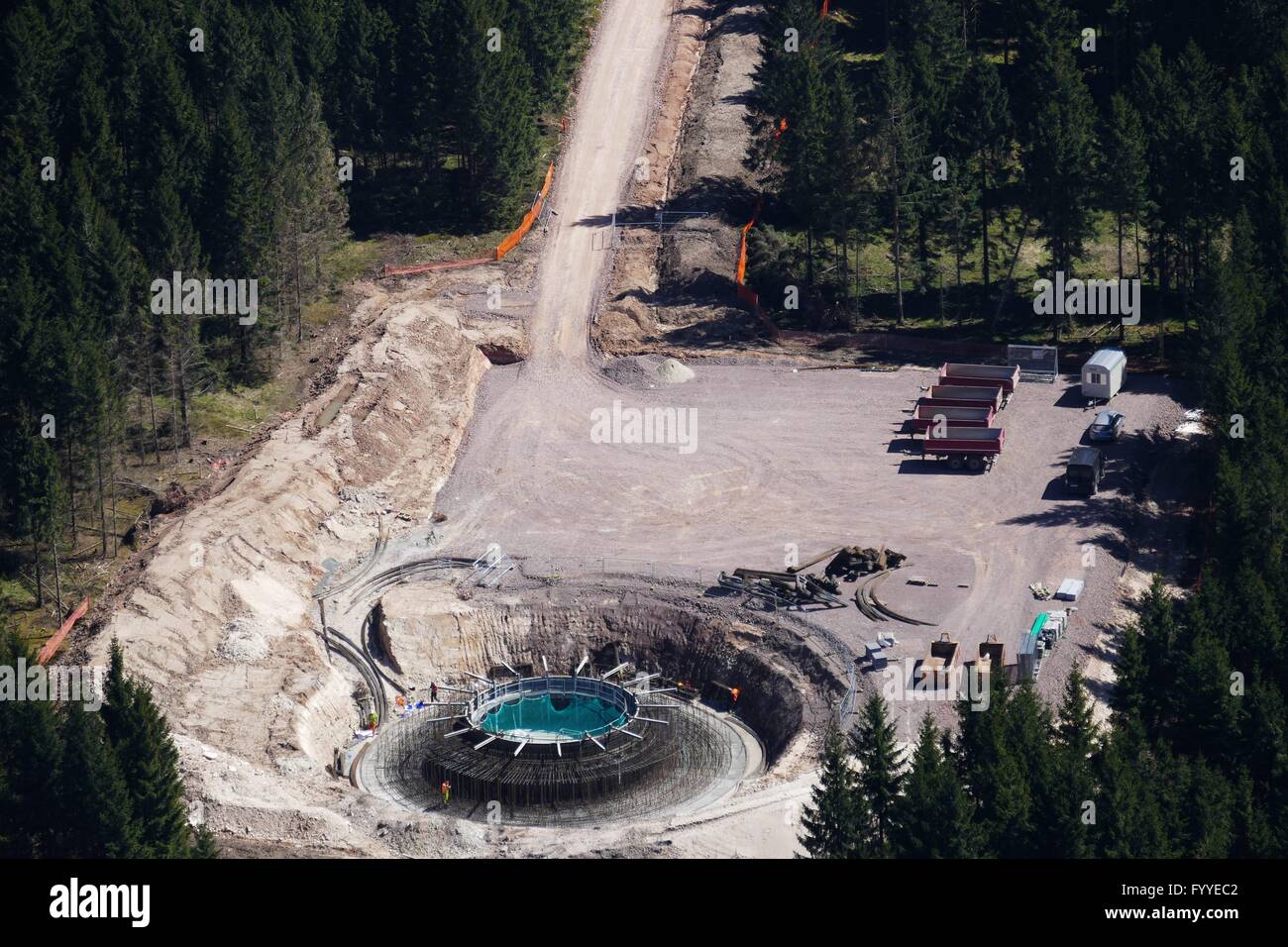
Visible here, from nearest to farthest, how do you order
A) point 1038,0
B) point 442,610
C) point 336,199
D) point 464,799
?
1. point 464,799
2. point 442,610
3. point 336,199
4. point 1038,0

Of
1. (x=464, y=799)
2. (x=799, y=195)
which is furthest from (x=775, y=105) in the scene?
(x=464, y=799)

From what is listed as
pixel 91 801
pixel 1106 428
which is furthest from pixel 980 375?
pixel 91 801

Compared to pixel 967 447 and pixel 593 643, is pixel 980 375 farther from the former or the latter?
A: pixel 593 643

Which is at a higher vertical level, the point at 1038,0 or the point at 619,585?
the point at 1038,0

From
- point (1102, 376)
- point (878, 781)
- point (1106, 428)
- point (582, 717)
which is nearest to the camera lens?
point (878, 781)

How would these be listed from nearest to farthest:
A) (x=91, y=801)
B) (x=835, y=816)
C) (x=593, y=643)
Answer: (x=835, y=816)
(x=91, y=801)
(x=593, y=643)

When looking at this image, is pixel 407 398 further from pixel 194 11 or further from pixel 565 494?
pixel 194 11
